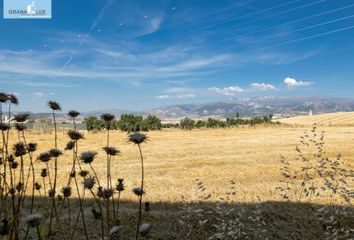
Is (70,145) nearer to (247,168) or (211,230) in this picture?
(211,230)

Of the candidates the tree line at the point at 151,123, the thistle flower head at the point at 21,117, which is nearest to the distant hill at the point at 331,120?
the tree line at the point at 151,123

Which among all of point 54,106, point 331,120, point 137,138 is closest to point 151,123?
point 331,120

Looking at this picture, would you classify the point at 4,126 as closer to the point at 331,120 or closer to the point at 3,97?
the point at 3,97

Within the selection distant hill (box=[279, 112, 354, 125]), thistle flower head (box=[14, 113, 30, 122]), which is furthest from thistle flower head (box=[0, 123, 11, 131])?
distant hill (box=[279, 112, 354, 125])

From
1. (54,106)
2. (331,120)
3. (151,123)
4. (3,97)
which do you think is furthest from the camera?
(331,120)

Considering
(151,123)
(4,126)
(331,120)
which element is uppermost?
(151,123)

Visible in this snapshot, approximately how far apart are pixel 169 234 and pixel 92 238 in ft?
3.88

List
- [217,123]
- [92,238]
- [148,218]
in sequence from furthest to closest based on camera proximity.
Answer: [217,123]
[148,218]
[92,238]

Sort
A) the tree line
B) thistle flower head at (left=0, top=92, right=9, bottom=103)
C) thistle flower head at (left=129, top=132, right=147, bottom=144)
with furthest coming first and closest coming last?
the tree line
thistle flower head at (left=0, top=92, right=9, bottom=103)
thistle flower head at (left=129, top=132, right=147, bottom=144)

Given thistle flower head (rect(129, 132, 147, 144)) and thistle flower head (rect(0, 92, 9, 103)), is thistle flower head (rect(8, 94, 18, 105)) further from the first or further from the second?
thistle flower head (rect(129, 132, 147, 144))

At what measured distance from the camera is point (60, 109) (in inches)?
157

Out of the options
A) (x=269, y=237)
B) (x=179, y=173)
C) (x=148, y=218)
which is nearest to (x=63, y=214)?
(x=148, y=218)

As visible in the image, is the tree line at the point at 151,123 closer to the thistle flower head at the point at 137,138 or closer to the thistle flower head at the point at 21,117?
the thistle flower head at the point at 21,117

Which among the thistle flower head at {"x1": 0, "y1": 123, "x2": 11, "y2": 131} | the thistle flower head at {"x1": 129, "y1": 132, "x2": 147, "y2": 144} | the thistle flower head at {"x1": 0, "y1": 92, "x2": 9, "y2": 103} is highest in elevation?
the thistle flower head at {"x1": 0, "y1": 92, "x2": 9, "y2": 103}
